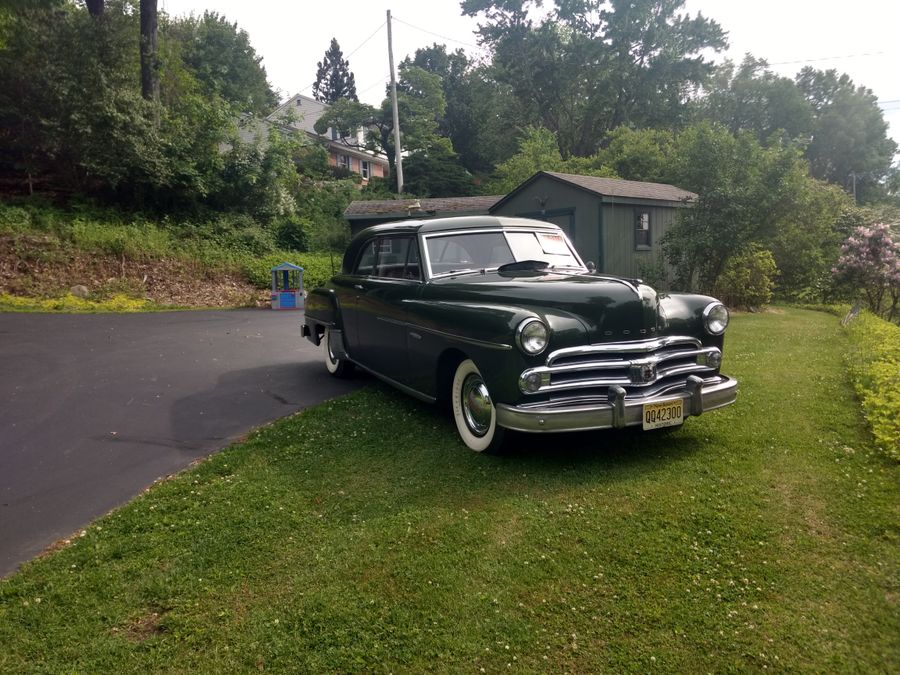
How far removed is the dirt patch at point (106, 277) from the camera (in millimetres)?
15125

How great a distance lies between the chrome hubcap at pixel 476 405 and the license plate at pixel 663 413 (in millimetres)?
1112

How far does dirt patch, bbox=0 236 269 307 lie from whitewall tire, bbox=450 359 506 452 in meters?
13.0

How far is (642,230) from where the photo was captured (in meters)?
17.5

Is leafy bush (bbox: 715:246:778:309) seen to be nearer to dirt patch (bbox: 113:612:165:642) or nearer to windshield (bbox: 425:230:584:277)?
windshield (bbox: 425:230:584:277)

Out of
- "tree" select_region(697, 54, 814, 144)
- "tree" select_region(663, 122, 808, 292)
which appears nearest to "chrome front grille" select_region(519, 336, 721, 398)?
"tree" select_region(663, 122, 808, 292)

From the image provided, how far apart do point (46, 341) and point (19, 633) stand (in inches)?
334

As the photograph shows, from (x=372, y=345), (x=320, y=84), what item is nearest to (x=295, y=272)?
(x=372, y=345)

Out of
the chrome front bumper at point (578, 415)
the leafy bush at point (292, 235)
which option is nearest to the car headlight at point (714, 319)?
the chrome front bumper at point (578, 415)

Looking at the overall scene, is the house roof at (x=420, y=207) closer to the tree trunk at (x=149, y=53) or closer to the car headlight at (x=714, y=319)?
the tree trunk at (x=149, y=53)

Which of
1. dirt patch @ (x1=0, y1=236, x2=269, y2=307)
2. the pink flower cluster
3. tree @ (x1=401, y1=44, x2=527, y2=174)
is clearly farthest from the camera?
tree @ (x1=401, y1=44, x2=527, y2=174)

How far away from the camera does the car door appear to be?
5.61m

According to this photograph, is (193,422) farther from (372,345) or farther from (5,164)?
(5,164)

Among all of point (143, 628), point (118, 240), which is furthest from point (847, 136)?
point (143, 628)

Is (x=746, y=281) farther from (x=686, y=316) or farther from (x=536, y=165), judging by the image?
(x=536, y=165)
